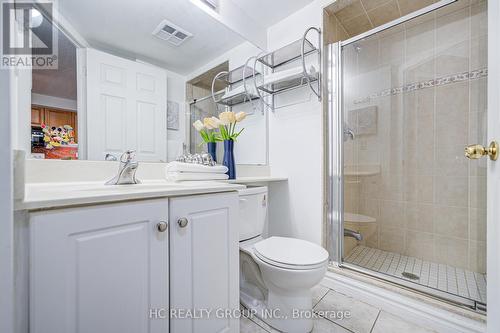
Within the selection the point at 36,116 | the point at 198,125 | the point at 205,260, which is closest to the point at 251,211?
the point at 205,260

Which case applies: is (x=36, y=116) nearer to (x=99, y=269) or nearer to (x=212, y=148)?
(x=99, y=269)

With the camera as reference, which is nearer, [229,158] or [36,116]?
[36,116]

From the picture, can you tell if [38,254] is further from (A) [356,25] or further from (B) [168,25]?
(A) [356,25]

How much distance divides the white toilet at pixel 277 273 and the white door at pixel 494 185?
0.56m

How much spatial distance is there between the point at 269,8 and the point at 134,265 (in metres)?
1.97

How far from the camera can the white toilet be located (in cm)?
105

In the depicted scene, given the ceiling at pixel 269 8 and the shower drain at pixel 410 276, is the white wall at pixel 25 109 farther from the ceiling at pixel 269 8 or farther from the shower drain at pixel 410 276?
the shower drain at pixel 410 276

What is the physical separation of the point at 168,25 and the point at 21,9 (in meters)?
0.73

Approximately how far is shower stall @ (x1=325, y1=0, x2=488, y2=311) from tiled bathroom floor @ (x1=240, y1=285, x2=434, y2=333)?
28cm

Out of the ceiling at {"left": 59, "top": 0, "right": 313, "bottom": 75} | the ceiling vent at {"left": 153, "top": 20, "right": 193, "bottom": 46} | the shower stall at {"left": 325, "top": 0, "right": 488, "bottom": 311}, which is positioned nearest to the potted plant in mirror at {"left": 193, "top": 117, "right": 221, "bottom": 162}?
the ceiling at {"left": 59, "top": 0, "right": 313, "bottom": 75}

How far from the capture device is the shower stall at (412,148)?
5.00 feet

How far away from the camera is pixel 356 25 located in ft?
6.31

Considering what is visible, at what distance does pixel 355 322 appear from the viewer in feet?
3.88

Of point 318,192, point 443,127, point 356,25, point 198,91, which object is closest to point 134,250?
point 198,91
